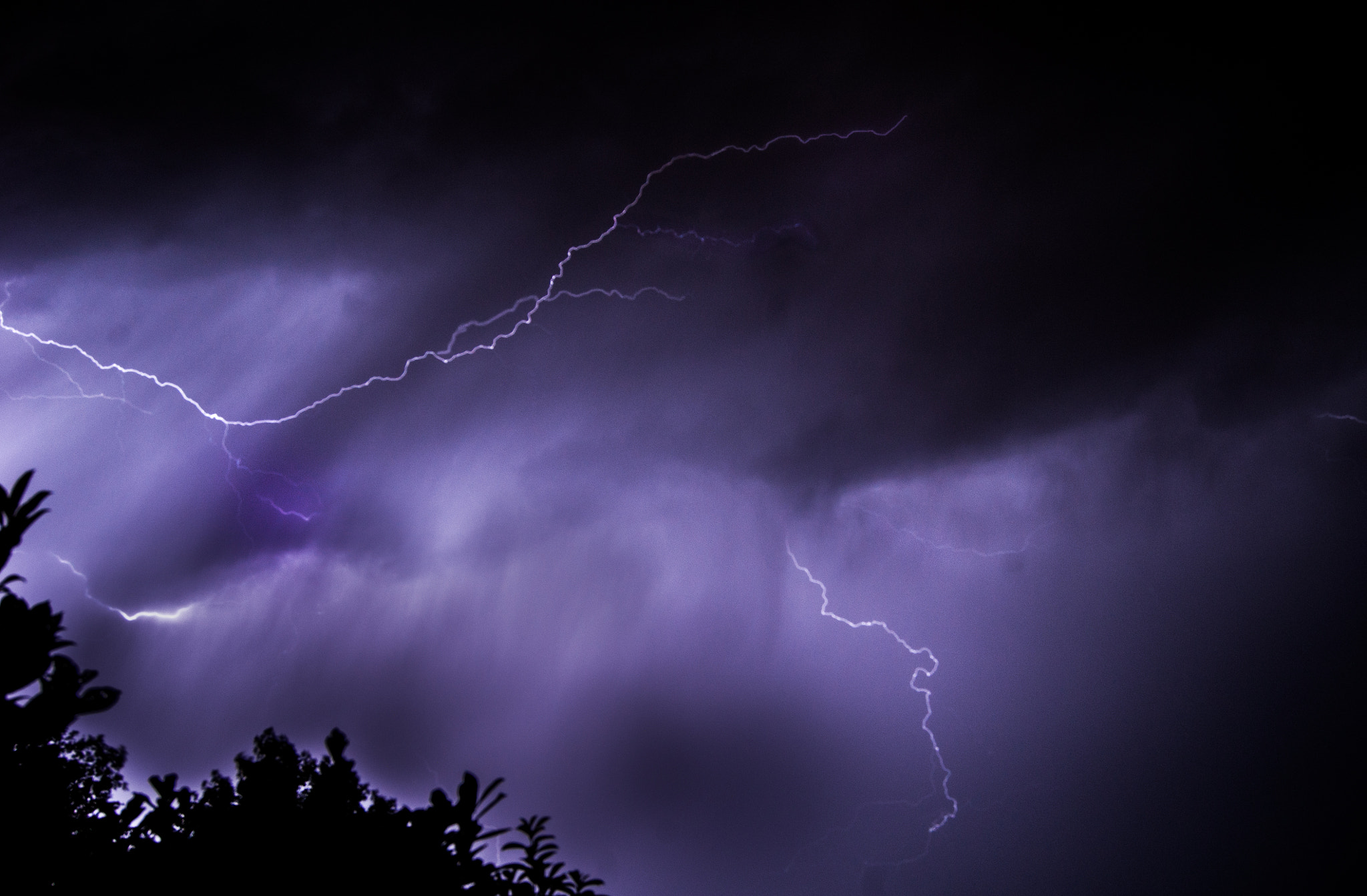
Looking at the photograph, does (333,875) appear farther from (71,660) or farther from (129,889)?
(71,660)

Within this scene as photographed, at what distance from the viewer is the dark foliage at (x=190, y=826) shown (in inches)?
137

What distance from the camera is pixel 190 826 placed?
21.9 ft

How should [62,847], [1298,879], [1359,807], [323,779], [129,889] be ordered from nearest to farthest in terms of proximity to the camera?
1. [62,847]
2. [129,889]
3. [323,779]
4. [1298,879]
5. [1359,807]

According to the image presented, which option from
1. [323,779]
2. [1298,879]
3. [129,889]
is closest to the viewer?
[129,889]

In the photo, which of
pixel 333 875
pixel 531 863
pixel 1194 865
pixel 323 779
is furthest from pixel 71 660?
pixel 1194 865

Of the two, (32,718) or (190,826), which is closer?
(32,718)

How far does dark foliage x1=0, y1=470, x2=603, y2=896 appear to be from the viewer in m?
3.49

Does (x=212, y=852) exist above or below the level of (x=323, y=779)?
below

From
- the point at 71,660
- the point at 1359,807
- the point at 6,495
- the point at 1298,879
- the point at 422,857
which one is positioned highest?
the point at 1359,807

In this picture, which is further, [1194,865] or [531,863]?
[1194,865]

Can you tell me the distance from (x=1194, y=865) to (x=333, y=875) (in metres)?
136

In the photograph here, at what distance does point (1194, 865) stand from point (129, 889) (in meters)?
137

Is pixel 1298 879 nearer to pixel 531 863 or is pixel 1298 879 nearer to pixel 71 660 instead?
pixel 531 863

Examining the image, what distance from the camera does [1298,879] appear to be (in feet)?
318
